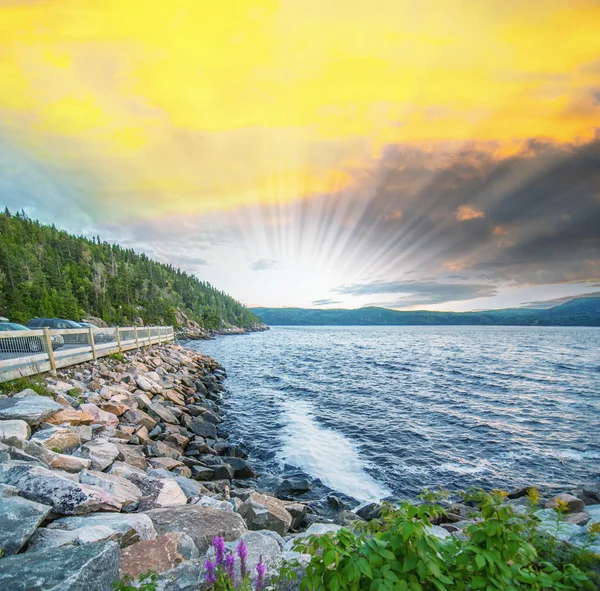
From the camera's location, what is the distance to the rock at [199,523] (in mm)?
4223

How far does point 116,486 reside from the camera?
511 cm

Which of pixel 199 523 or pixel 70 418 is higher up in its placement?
pixel 70 418

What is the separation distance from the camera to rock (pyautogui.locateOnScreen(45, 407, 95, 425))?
7.32 metres

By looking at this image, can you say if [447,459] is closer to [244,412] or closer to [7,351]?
[244,412]

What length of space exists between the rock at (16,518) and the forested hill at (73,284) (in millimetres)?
Answer: 59856

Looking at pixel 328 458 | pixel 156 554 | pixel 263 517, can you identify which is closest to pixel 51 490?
pixel 156 554

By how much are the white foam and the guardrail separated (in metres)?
9.02

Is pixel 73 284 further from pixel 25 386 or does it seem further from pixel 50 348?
pixel 25 386

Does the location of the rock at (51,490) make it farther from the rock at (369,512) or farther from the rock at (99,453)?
the rock at (369,512)

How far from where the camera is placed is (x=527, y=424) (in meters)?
15.1

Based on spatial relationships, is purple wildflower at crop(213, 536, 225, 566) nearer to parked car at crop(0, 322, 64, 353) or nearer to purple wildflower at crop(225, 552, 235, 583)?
purple wildflower at crop(225, 552, 235, 583)

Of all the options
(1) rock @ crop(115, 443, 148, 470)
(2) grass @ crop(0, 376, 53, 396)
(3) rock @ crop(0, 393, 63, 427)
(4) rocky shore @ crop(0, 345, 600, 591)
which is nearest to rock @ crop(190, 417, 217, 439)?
(4) rocky shore @ crop(0, 345, 600, 591)

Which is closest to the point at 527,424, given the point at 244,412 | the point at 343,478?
the point at 343,478

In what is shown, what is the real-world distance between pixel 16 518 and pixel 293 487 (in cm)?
748
